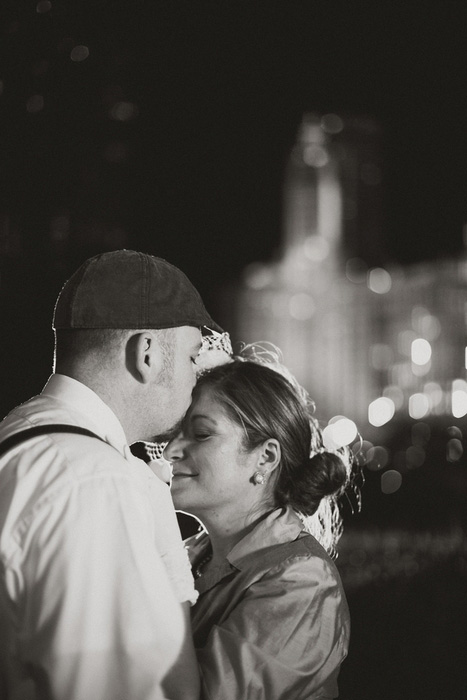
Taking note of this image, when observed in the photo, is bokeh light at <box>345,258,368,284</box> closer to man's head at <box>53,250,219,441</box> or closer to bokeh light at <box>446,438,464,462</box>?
bokeh light at <box>446,438,464,462</box>

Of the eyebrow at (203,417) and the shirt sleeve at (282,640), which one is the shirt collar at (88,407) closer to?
the shirt sleeve at (282,640)

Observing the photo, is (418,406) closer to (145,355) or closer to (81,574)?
(145,355)

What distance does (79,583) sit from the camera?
181 cm

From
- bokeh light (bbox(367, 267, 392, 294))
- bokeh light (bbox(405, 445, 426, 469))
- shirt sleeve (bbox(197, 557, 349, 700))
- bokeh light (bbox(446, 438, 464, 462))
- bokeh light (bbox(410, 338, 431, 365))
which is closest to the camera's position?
shirt sleeve (bbox(197, 557, 349, 700))

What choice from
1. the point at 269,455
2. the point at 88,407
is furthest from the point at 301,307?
the point at 88,407

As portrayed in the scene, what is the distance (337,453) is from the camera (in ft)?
11.0

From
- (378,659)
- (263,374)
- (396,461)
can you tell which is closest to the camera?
(263,374)

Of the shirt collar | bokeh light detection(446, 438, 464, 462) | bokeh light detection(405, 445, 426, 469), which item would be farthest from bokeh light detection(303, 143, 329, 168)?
the shirt collar

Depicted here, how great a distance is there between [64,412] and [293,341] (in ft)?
366

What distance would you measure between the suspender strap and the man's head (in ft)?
0.68

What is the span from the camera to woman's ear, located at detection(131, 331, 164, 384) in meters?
2.21

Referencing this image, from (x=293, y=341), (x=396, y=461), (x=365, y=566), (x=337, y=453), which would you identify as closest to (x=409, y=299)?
(x=293, y=341)

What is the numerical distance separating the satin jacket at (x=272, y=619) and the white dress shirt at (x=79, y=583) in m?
0.49

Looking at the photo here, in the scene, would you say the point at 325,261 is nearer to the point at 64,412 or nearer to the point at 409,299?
the point at 409,299
